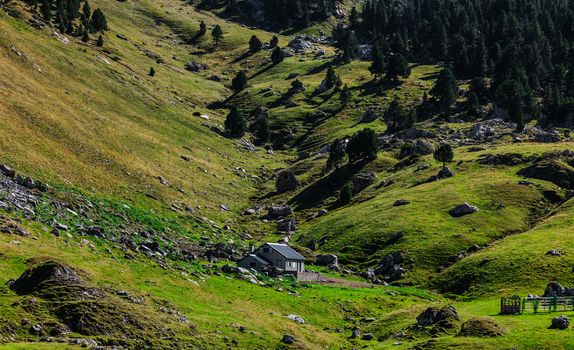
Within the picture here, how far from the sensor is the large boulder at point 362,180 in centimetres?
14675

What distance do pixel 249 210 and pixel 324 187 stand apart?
20.5 metres

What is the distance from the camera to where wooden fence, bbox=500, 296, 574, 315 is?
71.1m

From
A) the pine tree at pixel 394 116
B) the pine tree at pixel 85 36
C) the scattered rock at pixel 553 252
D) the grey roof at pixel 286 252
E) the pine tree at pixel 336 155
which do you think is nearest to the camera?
the scattered rock at pixel 553 252

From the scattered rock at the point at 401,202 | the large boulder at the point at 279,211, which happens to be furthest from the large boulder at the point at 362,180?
the scattered rock at the point at 401,202

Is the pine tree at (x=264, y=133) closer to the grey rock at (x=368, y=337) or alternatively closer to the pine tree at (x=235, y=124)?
the pine tree at (x=235, y=124)

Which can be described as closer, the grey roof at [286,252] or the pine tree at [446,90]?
the grey roof at [286,252]

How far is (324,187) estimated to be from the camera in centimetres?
15075

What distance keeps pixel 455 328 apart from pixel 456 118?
126m

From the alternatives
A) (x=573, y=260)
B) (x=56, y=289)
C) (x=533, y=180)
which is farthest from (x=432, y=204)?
→ (x=56, y=289)

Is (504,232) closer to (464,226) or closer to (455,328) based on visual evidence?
(464,226)

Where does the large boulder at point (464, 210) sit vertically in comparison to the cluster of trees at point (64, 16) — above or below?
below

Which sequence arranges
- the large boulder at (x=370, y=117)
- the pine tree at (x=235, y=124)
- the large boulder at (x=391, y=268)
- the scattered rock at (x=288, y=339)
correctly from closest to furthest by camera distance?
the scattered rock at (x=288, y=339) < the large boulder at (x=391, y=268) < the pine tree at (x=235, y=124) < the large boulder at (x=370, y=117)

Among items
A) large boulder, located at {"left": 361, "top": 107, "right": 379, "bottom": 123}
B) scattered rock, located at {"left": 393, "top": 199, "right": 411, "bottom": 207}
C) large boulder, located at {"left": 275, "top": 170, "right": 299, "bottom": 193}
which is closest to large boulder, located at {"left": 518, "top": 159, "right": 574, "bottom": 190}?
scattered rock, located at {"left": 393, "top": 199, "right": 411, "bottom": 207}

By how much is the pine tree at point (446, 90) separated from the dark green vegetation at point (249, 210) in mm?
718
